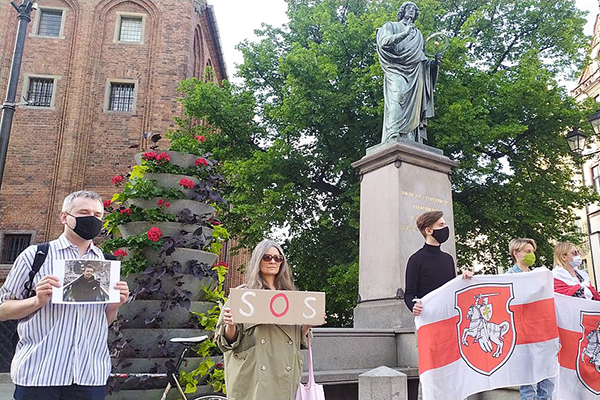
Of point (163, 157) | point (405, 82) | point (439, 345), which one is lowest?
point (439, 345)

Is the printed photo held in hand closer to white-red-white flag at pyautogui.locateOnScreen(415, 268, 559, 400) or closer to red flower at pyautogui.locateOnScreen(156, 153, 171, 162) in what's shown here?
white-red-white flag at pyautogui.locateOnScreen(415, 268, 559, 400)

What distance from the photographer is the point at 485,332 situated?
14.7ft

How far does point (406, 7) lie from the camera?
1048 cm

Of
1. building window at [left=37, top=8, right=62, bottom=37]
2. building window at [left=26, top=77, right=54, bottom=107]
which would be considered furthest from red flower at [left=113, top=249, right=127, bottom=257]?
building window at [left=37, top=8, right=62, bottom=37]

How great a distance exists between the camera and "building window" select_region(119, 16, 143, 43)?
2395cm

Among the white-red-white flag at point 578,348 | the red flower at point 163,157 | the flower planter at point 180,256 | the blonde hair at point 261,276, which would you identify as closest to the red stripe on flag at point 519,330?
the white-red-white flag at point 578,348

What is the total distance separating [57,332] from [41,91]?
23.1m

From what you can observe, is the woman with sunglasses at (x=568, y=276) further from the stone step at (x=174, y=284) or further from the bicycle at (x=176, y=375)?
the stone step at (x=174, y=284)

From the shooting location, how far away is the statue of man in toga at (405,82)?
32.0 ft

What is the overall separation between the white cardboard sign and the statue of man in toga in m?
6.79

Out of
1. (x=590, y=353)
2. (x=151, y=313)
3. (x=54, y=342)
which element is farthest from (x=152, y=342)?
(x=590, y=353)

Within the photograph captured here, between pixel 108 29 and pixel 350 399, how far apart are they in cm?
2250

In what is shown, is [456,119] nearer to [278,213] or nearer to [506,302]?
[278,213]

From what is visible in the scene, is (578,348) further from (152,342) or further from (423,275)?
(152,342)
